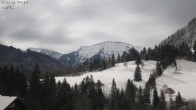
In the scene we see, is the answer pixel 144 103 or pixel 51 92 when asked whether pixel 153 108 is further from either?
pixel 51 92

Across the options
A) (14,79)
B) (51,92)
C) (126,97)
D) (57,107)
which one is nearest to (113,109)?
(126,97)

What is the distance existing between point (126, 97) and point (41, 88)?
66.7 m

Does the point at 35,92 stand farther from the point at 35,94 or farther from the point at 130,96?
the point at 130,96

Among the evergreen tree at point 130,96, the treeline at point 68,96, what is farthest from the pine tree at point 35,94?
the evergreen tree at point 130,96

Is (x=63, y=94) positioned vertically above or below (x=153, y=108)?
above

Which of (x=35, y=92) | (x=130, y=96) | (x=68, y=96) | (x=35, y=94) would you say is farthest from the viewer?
(x=130, y=96)

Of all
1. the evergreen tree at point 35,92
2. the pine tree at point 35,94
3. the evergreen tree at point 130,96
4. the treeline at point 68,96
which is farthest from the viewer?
the evergreen tree at point 130,96

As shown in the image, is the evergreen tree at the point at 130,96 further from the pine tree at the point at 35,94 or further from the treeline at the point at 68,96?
the pine tree at the point at 35,94

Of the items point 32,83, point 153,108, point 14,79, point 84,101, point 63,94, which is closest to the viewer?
point 63,94

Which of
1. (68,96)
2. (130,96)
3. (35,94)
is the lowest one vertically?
(130,96)

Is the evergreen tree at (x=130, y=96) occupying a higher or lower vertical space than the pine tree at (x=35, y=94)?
lower

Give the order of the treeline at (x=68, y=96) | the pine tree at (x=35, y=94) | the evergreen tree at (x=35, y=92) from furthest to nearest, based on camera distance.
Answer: the evergreen tree at (x=35, y=92) → the pine tree at (x=35, y=94) → the treeline at (x=68, y=96)

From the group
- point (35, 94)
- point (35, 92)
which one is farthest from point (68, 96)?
point (35, 92)

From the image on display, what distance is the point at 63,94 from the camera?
6531 cm
